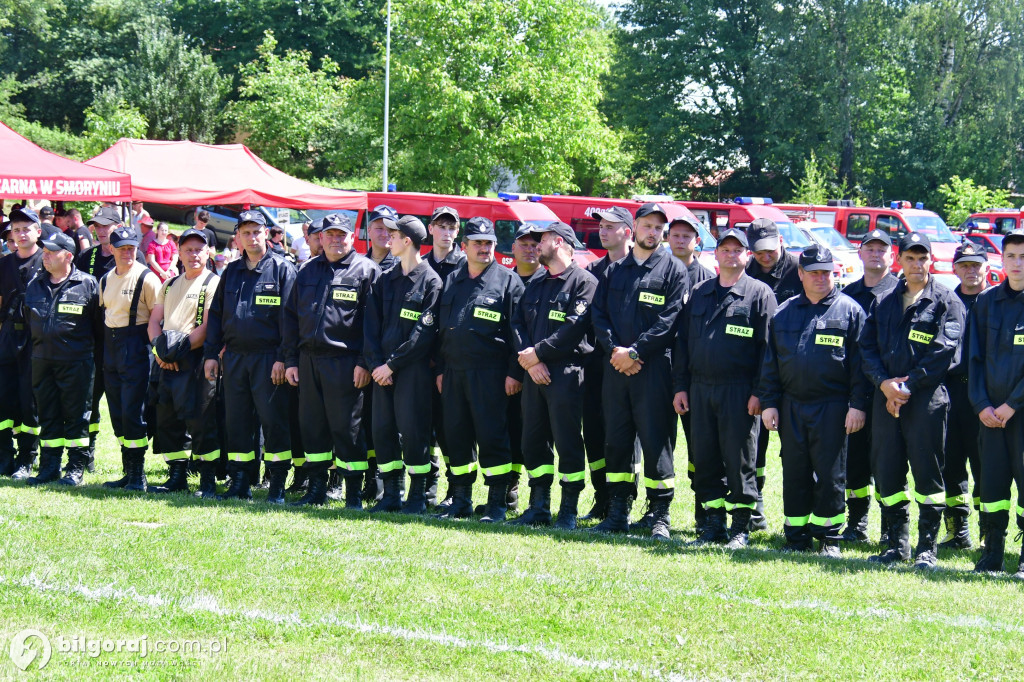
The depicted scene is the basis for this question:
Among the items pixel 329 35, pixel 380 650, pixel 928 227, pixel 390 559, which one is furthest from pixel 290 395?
pixel 329 35

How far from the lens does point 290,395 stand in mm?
8617

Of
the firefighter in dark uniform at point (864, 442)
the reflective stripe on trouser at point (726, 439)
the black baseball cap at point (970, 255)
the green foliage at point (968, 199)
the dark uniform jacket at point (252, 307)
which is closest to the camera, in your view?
the reflective stripe on trouser at point (726, 439)

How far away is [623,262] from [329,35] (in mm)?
50285

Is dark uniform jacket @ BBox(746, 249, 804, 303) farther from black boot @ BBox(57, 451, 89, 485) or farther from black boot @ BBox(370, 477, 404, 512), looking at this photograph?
black boot @ BBox(57, 451, 89, 485)

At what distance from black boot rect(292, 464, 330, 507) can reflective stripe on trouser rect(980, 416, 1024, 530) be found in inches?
184

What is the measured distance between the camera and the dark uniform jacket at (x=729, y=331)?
7316mm

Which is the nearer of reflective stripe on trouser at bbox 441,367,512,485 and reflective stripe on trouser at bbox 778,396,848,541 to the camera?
reflective stripe on trouser at bbox 778,396,848,541

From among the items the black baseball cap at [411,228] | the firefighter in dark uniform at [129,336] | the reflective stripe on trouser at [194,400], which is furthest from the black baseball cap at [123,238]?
the black baseball cap at [411,228]

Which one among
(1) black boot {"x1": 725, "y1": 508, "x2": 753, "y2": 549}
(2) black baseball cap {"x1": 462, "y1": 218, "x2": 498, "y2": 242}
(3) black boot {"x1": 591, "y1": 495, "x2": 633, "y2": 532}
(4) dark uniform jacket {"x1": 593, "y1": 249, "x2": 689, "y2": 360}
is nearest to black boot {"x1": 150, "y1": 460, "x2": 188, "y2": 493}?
(2) black baseball cap {"x1": 462, "y1": 218, "x2": 498, "y2": 242}

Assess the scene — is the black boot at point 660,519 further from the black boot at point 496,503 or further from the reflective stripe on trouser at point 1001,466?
the reflective stripe on trouser at point 1001,466

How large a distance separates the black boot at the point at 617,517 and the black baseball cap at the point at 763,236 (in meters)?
2.17

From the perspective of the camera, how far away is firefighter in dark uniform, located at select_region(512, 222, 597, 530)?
7.75m

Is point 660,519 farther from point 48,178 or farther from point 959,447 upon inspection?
point 48,178

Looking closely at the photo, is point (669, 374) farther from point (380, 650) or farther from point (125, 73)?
point (125, 73)
